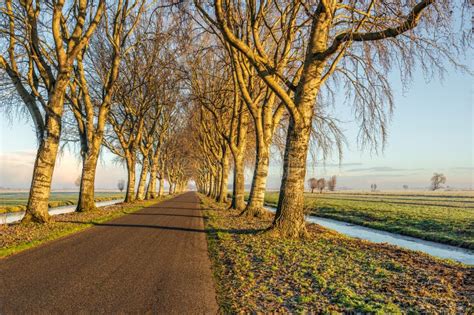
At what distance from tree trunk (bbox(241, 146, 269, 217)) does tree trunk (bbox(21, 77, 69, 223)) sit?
9566mm

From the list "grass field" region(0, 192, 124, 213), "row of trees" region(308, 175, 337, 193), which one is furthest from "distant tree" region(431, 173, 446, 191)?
"grass field" region(0, 192, 124, 213)

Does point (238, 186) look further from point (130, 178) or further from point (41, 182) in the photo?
point (130, 178)

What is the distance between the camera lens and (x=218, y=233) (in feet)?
39.2

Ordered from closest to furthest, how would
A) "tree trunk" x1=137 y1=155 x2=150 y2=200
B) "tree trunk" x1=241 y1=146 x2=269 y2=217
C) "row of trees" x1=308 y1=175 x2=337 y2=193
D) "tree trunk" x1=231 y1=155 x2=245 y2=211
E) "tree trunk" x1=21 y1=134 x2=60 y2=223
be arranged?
1. "tree trunk" x1=21 y1=134 x2=60 y2=223
2. "tree trunk" x1=241 y1=146 x2=269 y2=217
3. "tree trunk" x1=231 y1=155 x2=245 y2=211
4. "tree trunk" x1=137 y1=155 x2=150 y2=200
5. "row of trees" x1=308 y1=175 x2=337 y2=193

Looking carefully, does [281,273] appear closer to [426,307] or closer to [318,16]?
[426,307]

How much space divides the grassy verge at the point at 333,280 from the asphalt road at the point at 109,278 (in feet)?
1.85

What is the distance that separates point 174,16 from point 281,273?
9.09m

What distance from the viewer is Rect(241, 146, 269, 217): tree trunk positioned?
17.6 meters

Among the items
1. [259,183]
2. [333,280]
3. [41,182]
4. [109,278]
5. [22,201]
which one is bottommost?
[22,201]

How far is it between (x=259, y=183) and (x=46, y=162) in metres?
10.1

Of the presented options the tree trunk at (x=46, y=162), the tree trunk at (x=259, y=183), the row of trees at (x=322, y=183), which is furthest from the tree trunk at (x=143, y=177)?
the row of trees at (x=322, y=183)

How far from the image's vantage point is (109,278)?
6.14 meters

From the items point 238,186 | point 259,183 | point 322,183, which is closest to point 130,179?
point 238,186

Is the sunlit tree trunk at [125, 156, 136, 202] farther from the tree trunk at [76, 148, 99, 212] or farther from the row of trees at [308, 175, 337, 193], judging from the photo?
the row of trees at [308, 175, 337, 193]
